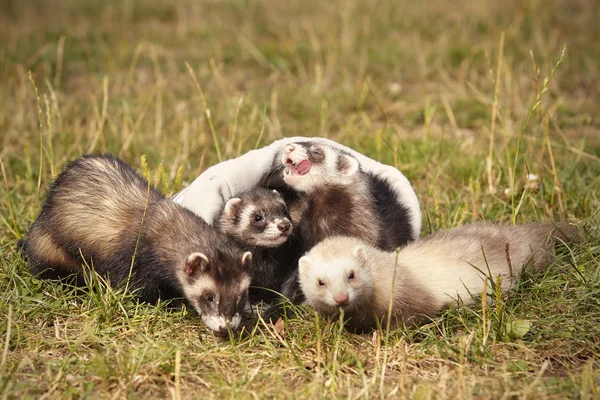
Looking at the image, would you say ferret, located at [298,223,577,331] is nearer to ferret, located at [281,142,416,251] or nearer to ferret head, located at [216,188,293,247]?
ferret, located at [281,142,416,251]

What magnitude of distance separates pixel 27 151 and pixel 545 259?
3864 millimetres

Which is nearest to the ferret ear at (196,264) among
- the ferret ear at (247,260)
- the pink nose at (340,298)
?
the ferret ear at (247,260)

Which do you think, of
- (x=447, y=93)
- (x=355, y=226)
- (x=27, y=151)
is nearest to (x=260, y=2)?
(x=447, y=93)

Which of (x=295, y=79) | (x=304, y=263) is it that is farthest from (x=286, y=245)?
(x=295, y=79)

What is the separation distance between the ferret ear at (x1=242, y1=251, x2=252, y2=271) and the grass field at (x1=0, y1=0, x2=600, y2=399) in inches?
13.3

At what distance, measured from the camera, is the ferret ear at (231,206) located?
376 centimetres

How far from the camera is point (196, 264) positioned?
3.30m

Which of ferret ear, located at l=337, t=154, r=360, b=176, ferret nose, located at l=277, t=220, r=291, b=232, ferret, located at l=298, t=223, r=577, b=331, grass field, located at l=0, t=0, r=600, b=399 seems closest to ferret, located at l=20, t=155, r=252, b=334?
grass field, located at l=0, t=0, r=600, b=399

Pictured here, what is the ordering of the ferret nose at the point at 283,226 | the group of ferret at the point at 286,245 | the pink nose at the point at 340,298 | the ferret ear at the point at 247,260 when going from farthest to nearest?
the ferret nose at the point at 283,226 < the ferret ear at the point at 247,260 < the group of ferret at the point at 286,245 < the pink nose at the point at 340,298

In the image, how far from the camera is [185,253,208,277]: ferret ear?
10.7 ft

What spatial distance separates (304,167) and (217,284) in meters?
0.96

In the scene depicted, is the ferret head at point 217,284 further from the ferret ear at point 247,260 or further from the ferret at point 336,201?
the ferret at point 336,201

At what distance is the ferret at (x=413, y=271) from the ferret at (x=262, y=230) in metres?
0.44

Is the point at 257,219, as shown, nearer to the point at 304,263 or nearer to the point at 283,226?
the point at 283,226
